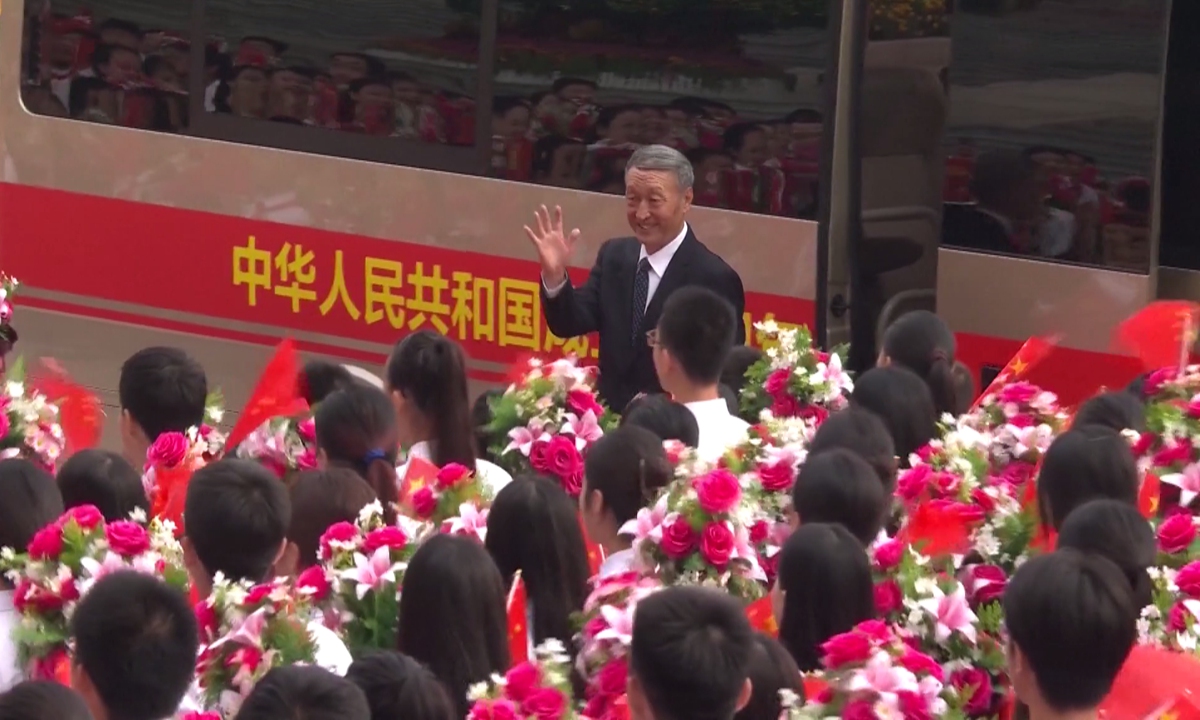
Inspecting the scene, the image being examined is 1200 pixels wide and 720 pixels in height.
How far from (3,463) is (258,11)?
186 inches

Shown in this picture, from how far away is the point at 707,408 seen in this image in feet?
18.9

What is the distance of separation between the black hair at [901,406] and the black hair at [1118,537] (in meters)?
1.49

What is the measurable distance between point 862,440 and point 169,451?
1710 millimetres

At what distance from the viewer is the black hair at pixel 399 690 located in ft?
11.2

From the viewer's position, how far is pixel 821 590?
402cm

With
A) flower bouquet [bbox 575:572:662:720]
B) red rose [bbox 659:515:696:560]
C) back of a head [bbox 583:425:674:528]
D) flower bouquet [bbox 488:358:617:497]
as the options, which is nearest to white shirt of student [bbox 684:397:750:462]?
flower bouquet [bbox 488:358:617:497]

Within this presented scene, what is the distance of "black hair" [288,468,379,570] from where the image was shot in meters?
4.71

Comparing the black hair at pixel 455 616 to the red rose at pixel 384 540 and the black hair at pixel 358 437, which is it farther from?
the black hair at pixel 358 437

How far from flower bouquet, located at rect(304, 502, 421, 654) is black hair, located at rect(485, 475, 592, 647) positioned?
0.68 ft

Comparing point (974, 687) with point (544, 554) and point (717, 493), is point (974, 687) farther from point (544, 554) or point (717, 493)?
point (544, 554)

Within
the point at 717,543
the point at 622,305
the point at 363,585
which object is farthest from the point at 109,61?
the point at 717,543

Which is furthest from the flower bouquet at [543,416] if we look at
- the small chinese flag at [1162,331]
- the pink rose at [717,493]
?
the small chinese flag at [1162,331]

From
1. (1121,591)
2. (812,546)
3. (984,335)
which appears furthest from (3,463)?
(984,335)

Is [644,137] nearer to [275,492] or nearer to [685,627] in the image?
[275,492]
